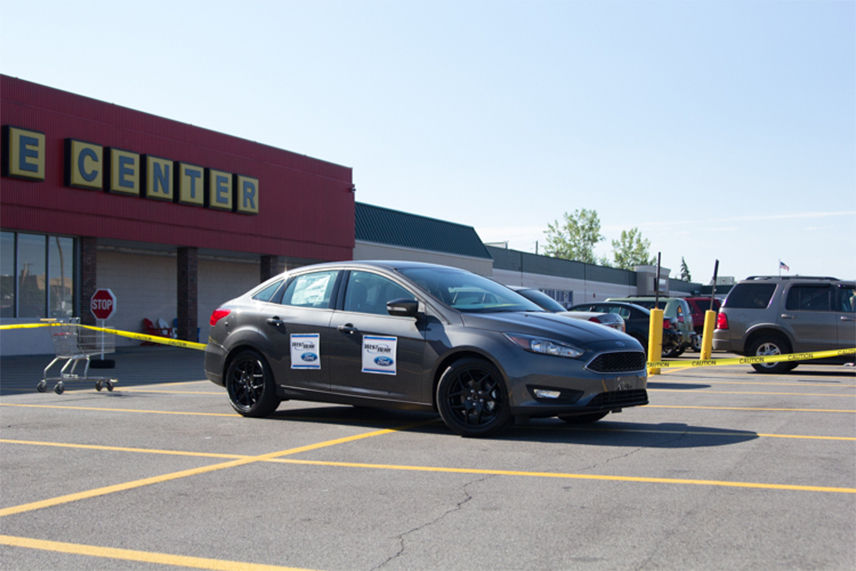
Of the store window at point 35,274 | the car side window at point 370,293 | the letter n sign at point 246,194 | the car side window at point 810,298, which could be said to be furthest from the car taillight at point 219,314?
the letter n sign at point 246,194

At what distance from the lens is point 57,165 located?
24.1 meters

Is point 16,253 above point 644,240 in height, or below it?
below

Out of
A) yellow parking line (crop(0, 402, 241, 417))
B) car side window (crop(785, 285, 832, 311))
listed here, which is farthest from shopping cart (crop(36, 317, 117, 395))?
car side window (crop(785, 285, 832, 311))

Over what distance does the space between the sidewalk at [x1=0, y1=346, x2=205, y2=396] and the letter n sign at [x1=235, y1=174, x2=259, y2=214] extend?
21.6 ft

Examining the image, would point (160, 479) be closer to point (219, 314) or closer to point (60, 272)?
point (219, 314)

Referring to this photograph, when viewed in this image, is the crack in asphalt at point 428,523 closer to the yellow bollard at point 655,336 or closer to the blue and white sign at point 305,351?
the blue and white sign at point 305,351

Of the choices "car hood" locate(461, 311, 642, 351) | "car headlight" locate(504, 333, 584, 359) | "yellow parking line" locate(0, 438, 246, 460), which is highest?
"car hood" locate(461, 311, 642, 351)

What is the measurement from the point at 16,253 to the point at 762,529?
935 inches

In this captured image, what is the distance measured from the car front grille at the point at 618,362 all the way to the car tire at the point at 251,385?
3575mm

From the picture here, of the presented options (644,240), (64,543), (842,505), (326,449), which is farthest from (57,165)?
(644,240)

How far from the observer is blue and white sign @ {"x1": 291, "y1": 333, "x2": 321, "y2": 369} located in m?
9.04

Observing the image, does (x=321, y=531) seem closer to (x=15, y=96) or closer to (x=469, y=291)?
(x=469, y=291)

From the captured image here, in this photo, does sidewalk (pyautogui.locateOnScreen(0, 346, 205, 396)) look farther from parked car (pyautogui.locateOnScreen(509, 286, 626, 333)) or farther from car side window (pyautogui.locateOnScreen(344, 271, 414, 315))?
car side window (pyautogui.locateOnScreen(344, 271, 414, 315))

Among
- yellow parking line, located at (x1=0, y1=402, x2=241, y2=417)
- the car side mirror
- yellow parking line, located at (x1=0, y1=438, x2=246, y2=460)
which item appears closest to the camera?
yellow parking line, located at (x1=0, y1=438, x2=246, y2=460)
